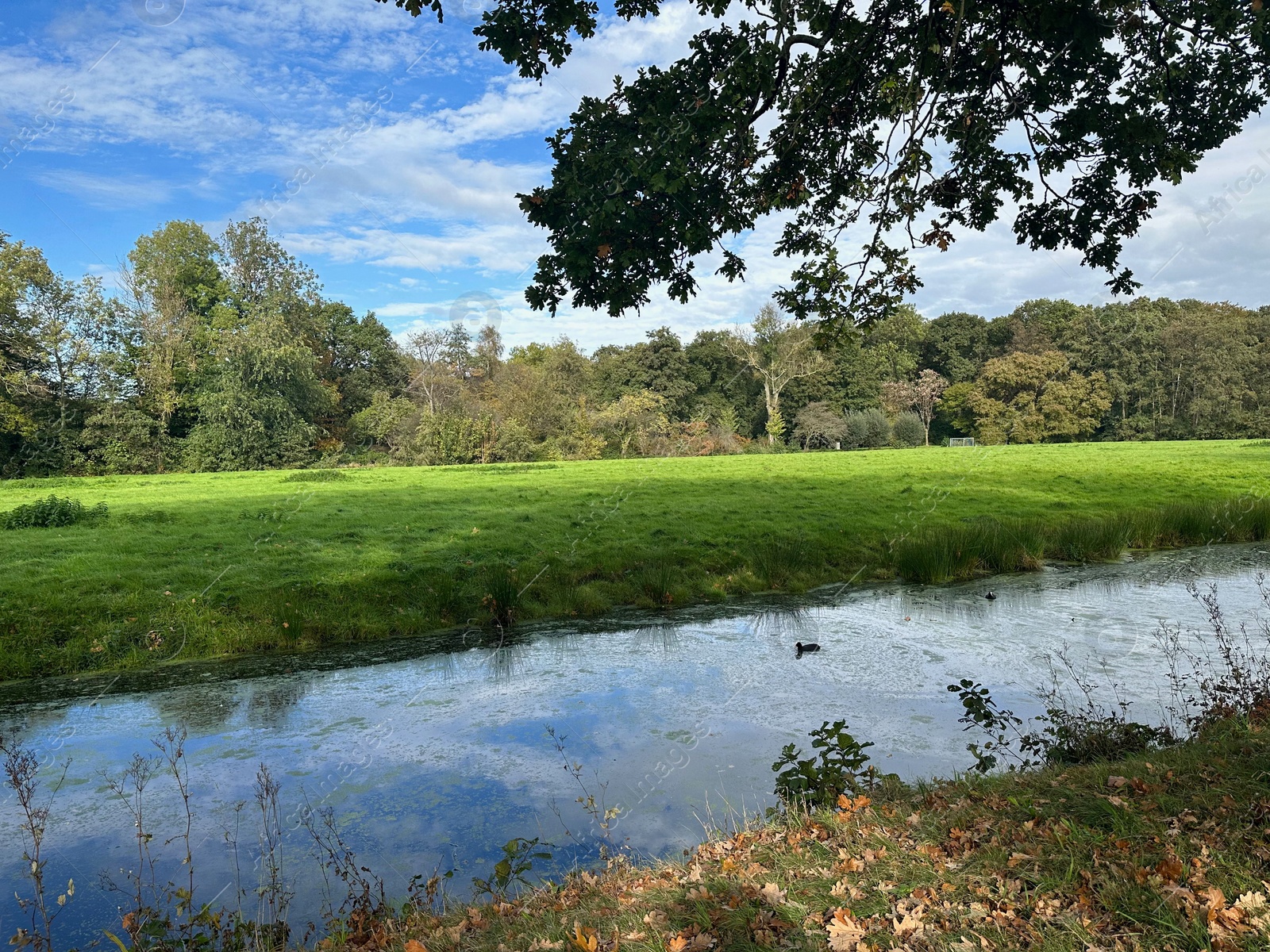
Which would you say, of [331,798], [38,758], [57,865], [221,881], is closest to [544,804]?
[331,798]

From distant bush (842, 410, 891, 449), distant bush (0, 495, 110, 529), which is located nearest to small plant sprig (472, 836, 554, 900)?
distant bush (0, 495, 110, 529)

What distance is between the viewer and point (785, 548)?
1531 centimetres

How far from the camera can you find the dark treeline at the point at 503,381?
4391 centimetres

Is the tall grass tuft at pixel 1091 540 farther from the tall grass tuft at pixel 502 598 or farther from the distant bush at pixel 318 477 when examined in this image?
the distant bush at pixel 318 477

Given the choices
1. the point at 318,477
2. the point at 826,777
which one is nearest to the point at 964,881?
the point at 826,777

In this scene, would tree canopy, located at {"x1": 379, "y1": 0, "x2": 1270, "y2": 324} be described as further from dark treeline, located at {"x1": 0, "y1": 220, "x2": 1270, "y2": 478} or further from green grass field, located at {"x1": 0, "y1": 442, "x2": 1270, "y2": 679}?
dark treeline, located at {"x1": 0, "y1": 220, "x2": 1270, "y2": 478}

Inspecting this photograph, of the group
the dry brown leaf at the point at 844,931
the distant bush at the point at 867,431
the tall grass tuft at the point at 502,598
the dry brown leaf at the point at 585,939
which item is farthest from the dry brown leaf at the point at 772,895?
the distant bush at the point at 867,431

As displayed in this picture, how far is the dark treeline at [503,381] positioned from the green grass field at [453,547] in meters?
17.7

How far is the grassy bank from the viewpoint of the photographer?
318 centimetres

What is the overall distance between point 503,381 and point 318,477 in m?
29.3

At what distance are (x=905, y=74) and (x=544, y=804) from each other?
24.7ft

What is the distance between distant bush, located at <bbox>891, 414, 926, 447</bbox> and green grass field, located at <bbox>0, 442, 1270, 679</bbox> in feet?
111

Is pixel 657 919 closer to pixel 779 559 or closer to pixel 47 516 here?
pixel 779 559

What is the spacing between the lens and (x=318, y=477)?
32.3 metres
